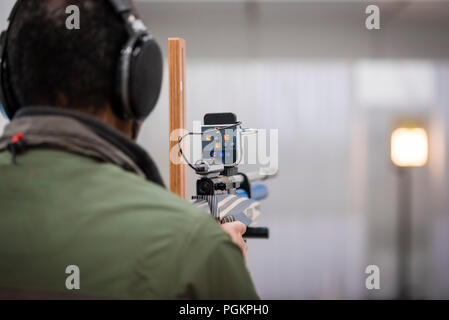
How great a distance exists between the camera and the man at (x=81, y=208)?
396 millimetres

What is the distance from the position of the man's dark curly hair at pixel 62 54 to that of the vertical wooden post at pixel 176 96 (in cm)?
58

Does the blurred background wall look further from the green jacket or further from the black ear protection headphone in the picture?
the green jacket

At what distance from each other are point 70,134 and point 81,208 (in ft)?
0.27

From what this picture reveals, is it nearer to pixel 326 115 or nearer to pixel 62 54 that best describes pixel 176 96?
pixel 62 54

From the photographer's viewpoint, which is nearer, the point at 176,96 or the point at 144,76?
the point at 144,76

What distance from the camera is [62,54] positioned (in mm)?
458

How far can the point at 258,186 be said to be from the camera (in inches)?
56.9

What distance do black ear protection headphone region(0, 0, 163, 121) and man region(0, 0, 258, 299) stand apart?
3 cm

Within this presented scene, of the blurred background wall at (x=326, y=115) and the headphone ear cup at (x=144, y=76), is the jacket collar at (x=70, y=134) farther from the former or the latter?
the blurred background wall at (x=326, y=115)

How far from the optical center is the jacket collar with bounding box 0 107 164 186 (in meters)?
0.44

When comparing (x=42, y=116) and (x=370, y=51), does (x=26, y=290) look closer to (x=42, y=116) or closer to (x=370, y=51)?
(x=42, y=116)

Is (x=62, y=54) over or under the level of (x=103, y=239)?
over

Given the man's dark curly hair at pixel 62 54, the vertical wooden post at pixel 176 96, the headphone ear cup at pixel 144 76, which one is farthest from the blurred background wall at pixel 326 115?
the man's dark curly hair at pixel 62 54

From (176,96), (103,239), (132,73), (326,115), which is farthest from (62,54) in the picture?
(326,115)
